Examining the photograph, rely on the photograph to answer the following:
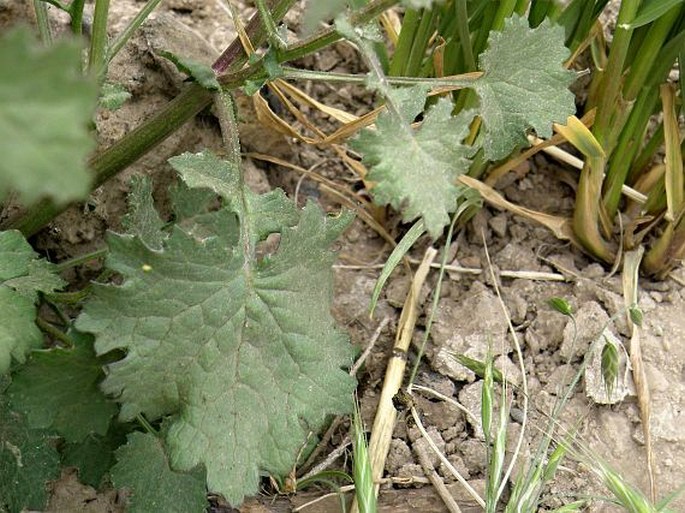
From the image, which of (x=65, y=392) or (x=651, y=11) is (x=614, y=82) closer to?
(x=651, y=11)

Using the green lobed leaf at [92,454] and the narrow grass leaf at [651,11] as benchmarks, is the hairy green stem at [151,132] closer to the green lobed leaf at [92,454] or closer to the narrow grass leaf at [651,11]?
the green lobed leaf at [92,454]

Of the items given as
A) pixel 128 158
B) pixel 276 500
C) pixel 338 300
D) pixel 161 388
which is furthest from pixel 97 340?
pixel 338 300

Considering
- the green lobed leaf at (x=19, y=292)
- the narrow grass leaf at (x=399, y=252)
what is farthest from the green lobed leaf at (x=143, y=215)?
the narrow grass leaf at (x=399, y=252)

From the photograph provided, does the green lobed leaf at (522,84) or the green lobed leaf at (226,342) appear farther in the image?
the green lobed leaf at (522,84)

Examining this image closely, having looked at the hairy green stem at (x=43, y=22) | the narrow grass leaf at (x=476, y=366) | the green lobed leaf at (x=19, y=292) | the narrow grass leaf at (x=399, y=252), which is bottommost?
the narrow grass leaf at (x=476, y=366)

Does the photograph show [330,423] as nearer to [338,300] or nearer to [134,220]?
[338,300]
